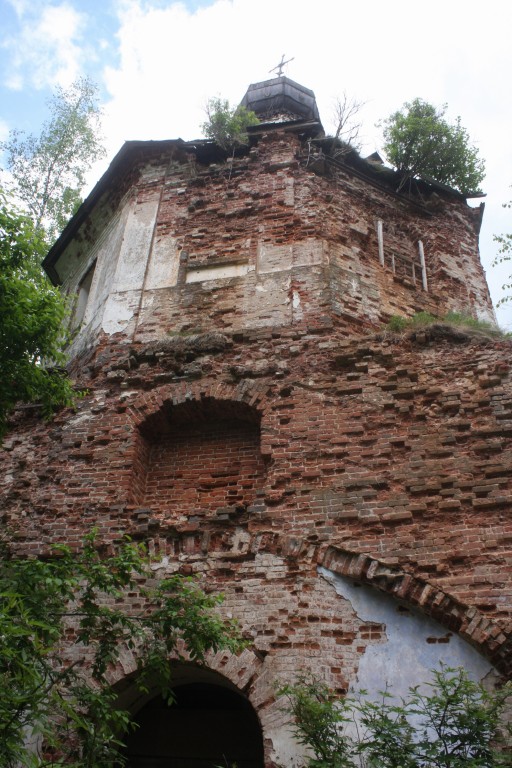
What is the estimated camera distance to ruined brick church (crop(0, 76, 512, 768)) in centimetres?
585

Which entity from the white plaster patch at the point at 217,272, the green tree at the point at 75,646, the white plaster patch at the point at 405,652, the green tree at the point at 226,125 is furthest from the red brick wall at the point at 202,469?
the green tree at the point at 226,125

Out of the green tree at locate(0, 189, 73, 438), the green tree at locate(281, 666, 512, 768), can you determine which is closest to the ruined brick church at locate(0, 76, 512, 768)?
the green tree at locate(281, 666, 512, 768)

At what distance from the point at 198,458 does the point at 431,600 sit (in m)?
3.06

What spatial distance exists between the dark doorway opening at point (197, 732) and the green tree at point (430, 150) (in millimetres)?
8212

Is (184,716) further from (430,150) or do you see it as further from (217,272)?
(430,150)

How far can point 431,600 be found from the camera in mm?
5719

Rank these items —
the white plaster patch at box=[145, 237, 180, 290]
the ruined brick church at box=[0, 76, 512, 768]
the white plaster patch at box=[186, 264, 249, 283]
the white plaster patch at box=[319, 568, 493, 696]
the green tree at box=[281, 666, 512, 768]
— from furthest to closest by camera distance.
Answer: the white plaster patch at box=[145, 237, 180, 290], the white plaster patch at box=[186, 264, 249, 283], the ruined brick church at box=[0, 76, 512, 768], the white plaster patch at box=[319, 568, 493, 696], the green tree at box=[281, 666, 512, 768]

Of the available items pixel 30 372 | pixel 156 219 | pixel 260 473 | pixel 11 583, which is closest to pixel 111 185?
pixel 156 219

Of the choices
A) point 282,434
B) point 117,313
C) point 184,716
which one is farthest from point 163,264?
point 184,716

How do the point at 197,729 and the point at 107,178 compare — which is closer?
the point at 197,729

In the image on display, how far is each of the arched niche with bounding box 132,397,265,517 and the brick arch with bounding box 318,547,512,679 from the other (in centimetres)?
133

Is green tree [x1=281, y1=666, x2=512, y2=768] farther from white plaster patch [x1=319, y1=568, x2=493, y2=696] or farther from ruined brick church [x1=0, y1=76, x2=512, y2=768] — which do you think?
ruined brick church [x1=0, y1=76, x2=512, y2=768]

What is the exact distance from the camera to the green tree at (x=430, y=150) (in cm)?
1142

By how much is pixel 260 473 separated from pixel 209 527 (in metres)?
0.88
